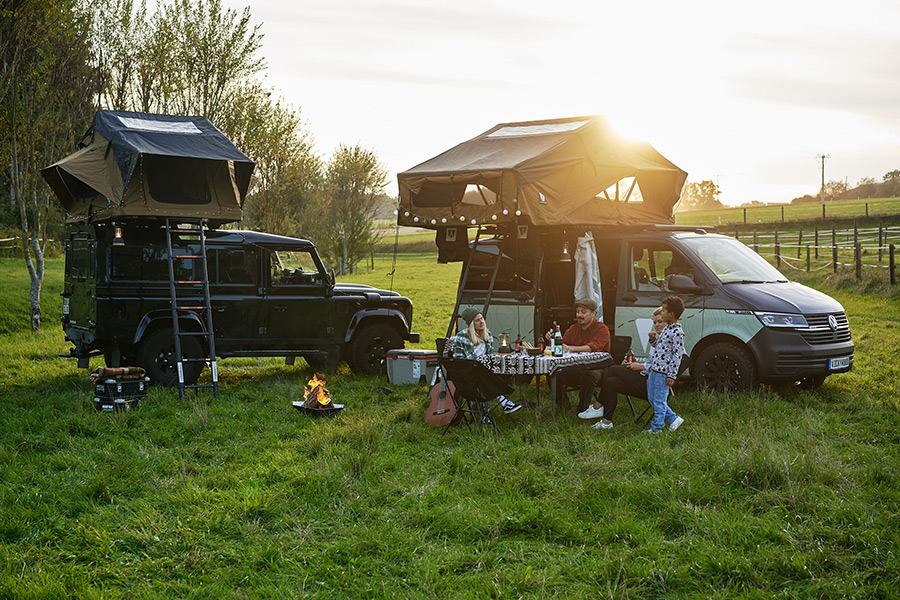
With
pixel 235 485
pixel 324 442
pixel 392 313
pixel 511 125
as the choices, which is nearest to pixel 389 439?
pixel 324 442

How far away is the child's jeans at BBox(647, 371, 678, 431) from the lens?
8188 millimetres

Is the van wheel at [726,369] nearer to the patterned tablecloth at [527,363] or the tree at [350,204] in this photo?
Result: the patterned tablecloth at [527,363]

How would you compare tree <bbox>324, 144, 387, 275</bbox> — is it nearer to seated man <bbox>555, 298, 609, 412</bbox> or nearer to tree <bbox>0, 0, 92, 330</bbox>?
tree <bbox>0, 0, 92, 330</bbox>

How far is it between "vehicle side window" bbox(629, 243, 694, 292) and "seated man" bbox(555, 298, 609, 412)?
1560 mm

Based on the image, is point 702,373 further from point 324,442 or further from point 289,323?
point 289,323

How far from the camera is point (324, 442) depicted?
776 cm

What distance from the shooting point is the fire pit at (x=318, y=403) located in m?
9.35

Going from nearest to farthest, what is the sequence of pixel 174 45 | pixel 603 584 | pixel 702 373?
pixel 603 584 → pixel 702 373 → pixel 174 45

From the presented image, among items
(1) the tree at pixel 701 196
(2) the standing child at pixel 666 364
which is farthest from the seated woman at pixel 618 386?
(1) the tree at pixel 701 196

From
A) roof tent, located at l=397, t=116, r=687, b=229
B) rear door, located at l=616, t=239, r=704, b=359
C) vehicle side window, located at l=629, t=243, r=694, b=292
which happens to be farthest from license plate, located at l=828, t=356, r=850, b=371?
roof tent, located at l=397, t=116, r=687, b=229

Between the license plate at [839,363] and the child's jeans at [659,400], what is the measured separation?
2.56 meters

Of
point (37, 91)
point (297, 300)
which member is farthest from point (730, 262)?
point (37, 91)

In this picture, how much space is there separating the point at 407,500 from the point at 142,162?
6.61 m

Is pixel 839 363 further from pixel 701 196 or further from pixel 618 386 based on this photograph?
pixel 701 196
